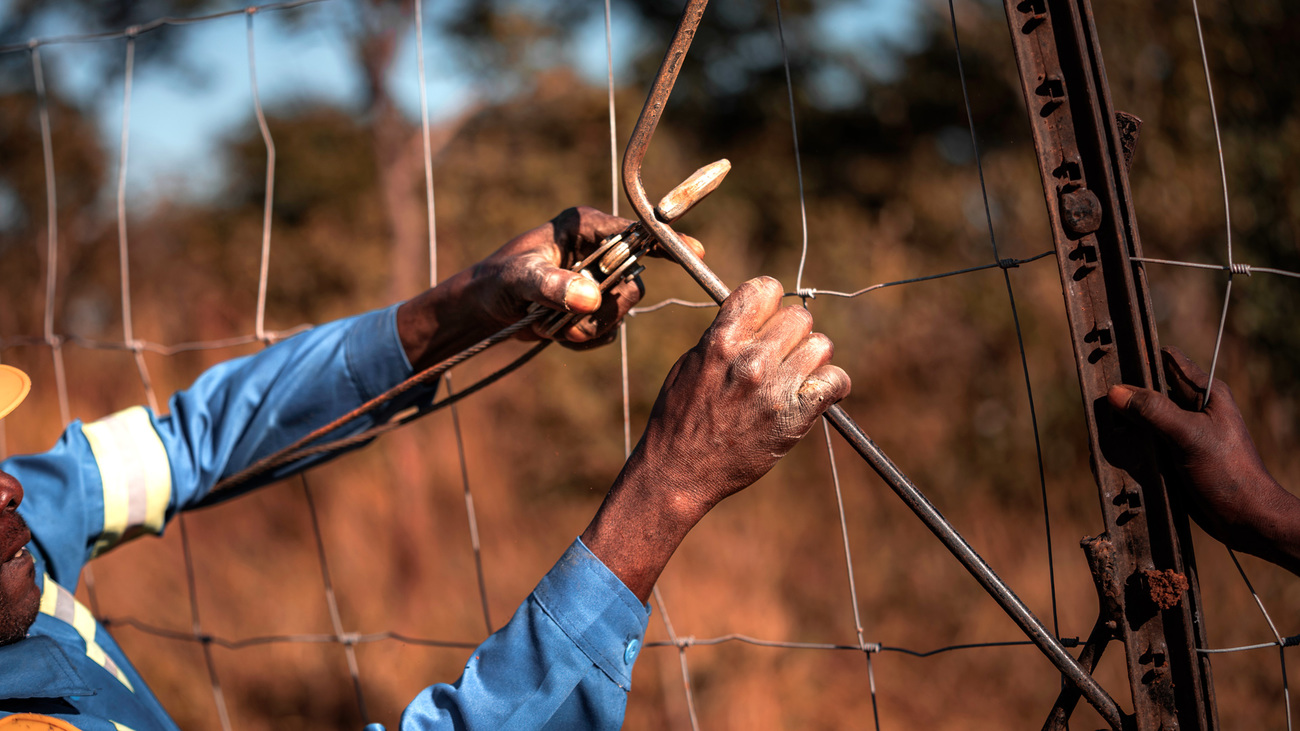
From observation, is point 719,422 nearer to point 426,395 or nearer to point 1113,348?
point 1113,348

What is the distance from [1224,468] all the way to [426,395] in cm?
129

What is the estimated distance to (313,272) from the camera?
6.53 meters

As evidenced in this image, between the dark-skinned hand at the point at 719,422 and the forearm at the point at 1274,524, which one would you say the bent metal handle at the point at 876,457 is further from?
the forearm at the point at 1274,524

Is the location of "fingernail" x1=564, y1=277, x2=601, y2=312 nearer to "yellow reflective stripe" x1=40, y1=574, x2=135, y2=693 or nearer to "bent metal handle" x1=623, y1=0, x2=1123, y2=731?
"bent metal handle" x1=623, y1=0, x2=1123, y2=731

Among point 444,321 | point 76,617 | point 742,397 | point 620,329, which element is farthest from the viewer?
point 620,329

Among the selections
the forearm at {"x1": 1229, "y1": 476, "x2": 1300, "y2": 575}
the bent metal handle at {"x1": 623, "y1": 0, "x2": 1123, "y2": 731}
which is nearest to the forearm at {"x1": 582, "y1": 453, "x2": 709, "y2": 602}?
the bent metal handle at {"x1": 623, "y1": 0, "x2": 1123, "y2": 731}

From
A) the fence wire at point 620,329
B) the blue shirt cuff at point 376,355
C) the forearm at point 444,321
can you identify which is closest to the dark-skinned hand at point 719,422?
the fence wire at point 620,329

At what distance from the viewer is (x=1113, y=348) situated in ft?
3.71

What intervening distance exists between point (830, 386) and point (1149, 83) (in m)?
4.40

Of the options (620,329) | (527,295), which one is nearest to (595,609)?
(527,295)

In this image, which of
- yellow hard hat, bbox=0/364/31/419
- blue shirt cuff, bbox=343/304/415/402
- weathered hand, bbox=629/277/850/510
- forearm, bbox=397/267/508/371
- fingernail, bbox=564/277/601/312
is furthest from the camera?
blue shirt cuff, bbox=343/304/415/402

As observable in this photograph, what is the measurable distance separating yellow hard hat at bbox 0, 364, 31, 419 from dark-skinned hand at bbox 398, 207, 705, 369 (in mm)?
600

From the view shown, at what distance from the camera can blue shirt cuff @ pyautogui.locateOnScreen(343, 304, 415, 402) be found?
5.16 ft

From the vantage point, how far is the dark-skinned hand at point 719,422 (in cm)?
96
